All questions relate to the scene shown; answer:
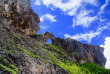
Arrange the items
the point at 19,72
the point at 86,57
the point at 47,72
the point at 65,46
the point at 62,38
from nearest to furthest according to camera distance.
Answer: the point at 19,72
the point at 47,72
the point at 86,57
the point at 65,46
the point at 62,38

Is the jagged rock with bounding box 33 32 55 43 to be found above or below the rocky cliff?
Answer: above

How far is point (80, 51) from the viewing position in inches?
1490

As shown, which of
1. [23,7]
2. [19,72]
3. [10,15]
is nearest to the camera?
[19,72]

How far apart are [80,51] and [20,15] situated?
23040mm

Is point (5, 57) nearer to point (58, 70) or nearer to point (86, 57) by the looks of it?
point (58, 70)

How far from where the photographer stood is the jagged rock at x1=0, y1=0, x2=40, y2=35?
1967cm

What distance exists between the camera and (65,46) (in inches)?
1558

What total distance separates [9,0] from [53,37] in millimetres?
23387

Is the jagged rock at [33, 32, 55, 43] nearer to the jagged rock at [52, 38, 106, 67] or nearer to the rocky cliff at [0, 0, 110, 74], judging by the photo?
the rocky cliff at [0, 0, 110, 74]

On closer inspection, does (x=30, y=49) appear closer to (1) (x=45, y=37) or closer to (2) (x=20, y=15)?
(2) (x=20, y=15)

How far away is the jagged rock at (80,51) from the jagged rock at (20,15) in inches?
570

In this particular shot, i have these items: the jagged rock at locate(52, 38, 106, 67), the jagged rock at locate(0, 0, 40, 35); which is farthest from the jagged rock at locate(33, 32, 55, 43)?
the jagged rock at locate(0, 0, 40, 35)

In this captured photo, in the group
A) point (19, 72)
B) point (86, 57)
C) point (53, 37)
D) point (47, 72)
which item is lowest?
point (19, 72)

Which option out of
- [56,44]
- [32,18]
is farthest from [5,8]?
[56,44]
